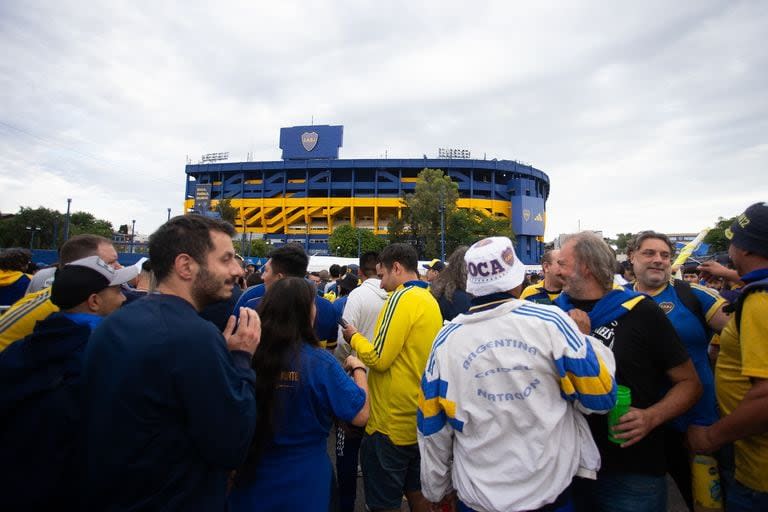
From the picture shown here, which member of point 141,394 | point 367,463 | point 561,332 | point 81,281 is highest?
point 81,281

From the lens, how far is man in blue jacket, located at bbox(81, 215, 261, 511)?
149cm

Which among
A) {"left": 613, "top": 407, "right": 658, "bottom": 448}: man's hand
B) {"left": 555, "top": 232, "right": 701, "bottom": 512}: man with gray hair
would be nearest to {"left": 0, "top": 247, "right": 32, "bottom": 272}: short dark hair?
{"left": 555, "top": 232, "right": 701, "bottom": 512}: man with gray hair

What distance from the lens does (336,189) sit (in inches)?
2808

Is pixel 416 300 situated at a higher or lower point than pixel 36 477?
higher

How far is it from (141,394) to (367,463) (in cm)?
206

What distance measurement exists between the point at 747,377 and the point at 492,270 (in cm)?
139

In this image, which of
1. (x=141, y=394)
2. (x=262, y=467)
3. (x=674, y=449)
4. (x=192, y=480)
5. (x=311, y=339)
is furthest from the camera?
(x=674, y=449)

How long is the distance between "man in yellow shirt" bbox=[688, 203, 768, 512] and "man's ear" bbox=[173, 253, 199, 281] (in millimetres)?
2600

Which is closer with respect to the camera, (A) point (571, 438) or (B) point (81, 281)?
(A) point (571, 438)

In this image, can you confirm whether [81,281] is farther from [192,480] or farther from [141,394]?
[192,480]

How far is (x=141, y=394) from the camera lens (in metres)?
1.49

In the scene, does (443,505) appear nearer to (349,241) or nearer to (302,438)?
(302,438)

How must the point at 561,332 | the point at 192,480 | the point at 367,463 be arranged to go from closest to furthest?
the point at 192,480
the point at 561,332
the point at 367,463

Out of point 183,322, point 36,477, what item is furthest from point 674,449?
point 36,477
